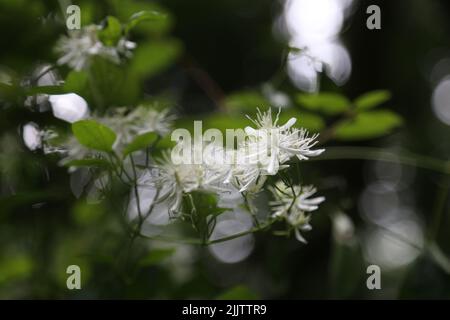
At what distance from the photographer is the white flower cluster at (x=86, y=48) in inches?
32.8

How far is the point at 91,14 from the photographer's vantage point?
994 mm

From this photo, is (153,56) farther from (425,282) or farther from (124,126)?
(425,282)

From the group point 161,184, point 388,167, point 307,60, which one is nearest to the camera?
point 161,184

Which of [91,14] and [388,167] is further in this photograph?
[388,167]

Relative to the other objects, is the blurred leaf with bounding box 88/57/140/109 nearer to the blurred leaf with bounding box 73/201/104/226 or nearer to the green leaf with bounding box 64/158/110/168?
the green leaf with bounding box 64/158/110/168

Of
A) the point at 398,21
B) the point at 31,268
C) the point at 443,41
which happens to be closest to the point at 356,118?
the point at 31,268

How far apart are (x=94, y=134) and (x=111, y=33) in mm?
195

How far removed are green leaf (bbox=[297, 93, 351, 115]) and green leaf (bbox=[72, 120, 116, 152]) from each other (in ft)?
1.20

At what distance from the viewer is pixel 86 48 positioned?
852 millimetres

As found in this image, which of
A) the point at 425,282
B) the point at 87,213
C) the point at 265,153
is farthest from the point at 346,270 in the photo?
the point at 87,213

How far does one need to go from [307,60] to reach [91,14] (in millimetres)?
407

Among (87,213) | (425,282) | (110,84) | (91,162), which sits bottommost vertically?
(425,282)
